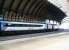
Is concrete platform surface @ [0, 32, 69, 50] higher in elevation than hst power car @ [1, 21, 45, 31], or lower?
lower

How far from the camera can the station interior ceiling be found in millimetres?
10631

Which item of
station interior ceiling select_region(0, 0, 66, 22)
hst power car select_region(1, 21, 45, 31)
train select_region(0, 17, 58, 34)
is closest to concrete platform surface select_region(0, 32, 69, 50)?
train select_region(0, 17, 58, 34)

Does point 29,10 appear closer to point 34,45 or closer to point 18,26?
point 18,26

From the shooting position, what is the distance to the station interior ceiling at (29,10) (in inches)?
419

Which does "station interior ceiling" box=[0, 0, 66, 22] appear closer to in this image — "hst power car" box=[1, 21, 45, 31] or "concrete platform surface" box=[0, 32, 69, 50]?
"hst power car" box=[1, 21, 45, 31]

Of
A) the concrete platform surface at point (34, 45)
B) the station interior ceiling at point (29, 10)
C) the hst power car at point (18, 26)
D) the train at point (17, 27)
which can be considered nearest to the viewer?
the concrete platform surface at point (34, 45)

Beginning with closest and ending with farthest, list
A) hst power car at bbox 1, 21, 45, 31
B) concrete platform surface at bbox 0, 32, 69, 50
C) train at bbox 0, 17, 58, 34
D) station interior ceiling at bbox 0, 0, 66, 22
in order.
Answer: concrete platform surface at bbox 0, 32, 69, 50 < train at bbox 0, 17, 58, 34 < hst power car at bbox 1, 21, 45, 31 < station interior ceiling at bbox 0, 0, 66, 22

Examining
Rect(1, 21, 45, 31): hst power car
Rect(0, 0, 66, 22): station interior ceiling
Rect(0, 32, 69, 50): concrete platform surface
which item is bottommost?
Rect(0, 32, 69, 50): concrete platform surface

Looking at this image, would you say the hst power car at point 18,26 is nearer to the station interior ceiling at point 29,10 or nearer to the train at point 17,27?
the train at point 17,27

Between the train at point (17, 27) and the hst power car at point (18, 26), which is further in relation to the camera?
the hst power car at point (18, 26)

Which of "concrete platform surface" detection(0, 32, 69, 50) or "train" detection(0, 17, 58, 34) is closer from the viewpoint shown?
"concrete platform surface" detection(0, 32, 69, 50)

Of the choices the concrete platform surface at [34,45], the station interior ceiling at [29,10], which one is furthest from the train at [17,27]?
the concrete platform surface at [34,45]

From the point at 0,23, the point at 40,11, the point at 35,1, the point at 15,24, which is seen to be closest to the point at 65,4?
the point at 40,11

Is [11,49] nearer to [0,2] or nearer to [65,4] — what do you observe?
[0,2]
